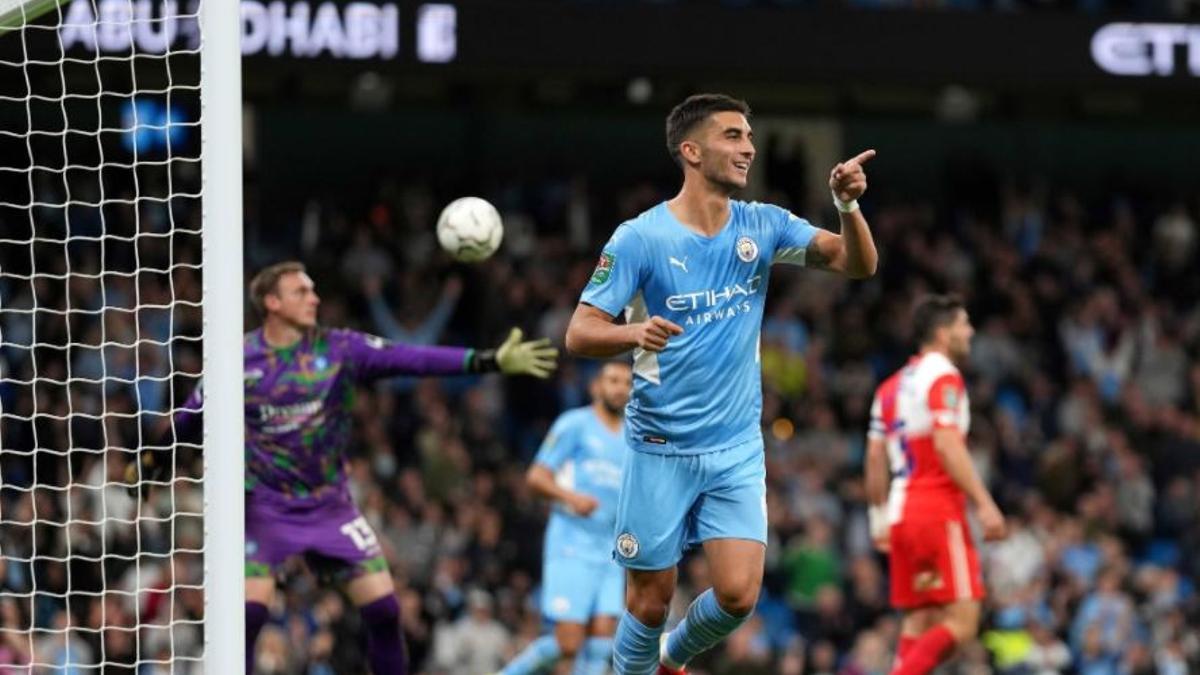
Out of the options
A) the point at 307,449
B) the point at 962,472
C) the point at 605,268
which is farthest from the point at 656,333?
the point at 962,472

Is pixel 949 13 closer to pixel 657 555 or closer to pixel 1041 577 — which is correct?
pixel 1041 577

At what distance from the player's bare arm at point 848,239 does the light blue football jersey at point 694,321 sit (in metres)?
0.08

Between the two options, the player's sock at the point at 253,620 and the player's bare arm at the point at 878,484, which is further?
the player's bare arm at the point at 878,484

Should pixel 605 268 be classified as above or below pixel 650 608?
above

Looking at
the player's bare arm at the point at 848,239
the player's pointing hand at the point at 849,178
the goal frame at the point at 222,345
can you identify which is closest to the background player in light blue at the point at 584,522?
the player's bare arm at the point at 848,239

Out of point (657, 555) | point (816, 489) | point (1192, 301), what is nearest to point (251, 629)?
point (657, 555)

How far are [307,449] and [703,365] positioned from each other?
2.88 meters

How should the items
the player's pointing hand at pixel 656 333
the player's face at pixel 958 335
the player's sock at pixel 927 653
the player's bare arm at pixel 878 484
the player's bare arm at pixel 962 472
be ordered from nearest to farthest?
the player's pointing hand at pixel 656 333 → the player's bare arm at pixel 962 472 → the player's sock at pixel 927 653 → the player's face at pixel 958 335 → the player's bare arm at pixel 878 484

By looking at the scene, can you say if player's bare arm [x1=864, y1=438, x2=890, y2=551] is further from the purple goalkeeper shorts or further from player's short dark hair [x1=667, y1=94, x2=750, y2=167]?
player's short dark hair [x1=667, y1=94, x2=750, y2=167]

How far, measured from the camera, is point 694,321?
890 centimetres

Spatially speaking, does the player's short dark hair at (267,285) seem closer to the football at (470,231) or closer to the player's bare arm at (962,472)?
the football at (470,231)

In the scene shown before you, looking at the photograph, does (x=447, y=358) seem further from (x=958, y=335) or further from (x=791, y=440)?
(x=791, y=440)

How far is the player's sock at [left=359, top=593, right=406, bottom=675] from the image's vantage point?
36.4ft

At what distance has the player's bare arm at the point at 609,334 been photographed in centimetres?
801
